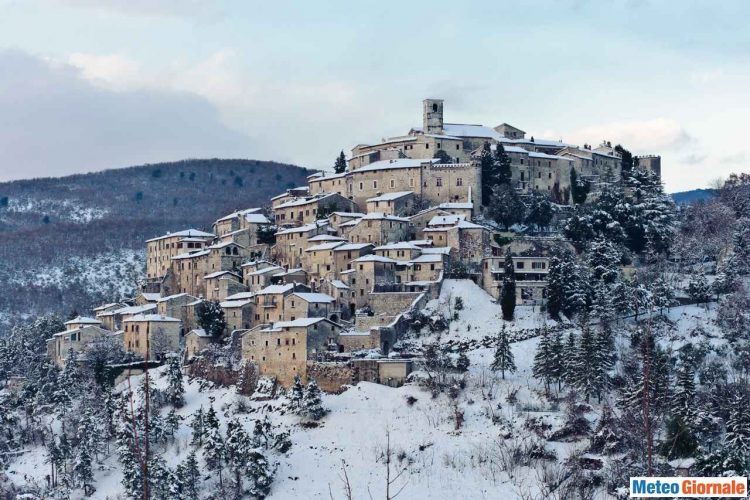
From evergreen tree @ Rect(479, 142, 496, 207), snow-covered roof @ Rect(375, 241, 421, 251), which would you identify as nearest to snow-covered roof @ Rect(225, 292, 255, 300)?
snow-covered roof @ Rect(375, 241, 421, 251)

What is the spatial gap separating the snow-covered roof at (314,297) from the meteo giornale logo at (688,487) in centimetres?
3792

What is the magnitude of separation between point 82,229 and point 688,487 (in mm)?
141008

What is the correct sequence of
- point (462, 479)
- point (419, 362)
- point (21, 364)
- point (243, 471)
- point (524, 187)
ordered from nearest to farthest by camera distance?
1. point (462, 479)
2. point (243, 471)
3. point (419, 362)
4. point (21, 364)
5. point (524, 187)

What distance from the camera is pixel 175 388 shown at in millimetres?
67625

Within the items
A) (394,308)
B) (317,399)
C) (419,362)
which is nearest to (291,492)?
(317,399)

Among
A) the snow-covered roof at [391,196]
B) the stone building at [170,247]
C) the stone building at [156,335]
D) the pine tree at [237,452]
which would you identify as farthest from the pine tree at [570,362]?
the stone building at [170,247]

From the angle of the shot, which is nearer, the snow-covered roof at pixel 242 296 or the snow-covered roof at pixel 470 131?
the snow-covered roof at pixel 242 296

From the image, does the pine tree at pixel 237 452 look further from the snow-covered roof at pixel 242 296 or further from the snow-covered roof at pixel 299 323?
the snow-covered roof at pixel 242 296

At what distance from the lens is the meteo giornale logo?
A: 23359 mm

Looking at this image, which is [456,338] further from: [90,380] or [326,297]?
[90,380]

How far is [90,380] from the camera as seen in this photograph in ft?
238

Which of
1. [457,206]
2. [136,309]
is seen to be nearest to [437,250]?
[457,206]

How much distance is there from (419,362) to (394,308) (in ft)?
21.0

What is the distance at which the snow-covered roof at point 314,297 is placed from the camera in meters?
68.2
